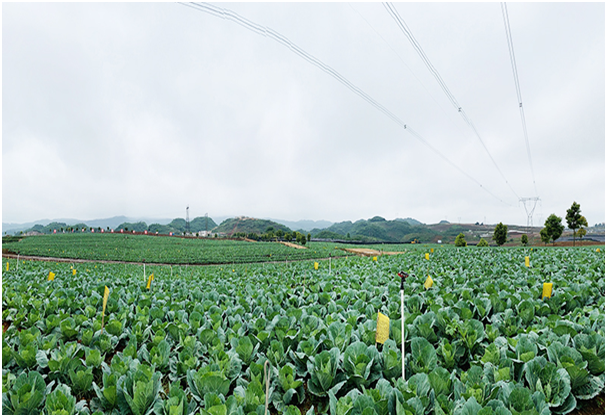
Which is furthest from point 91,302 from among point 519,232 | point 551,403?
point 519,232

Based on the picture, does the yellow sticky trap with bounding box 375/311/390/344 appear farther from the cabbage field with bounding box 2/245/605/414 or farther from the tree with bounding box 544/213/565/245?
the tree with bounding box 544/213/565/245

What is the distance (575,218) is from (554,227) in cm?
351

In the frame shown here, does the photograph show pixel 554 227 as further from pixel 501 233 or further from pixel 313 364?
pixel 313 364

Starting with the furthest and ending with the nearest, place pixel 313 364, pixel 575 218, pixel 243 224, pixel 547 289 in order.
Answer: pixel 243 224
pixel 575 218
pixel 547 289
pixel 313 364

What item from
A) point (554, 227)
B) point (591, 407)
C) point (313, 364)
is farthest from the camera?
point (554, 227)

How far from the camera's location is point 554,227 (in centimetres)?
3356

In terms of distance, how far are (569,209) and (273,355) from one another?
41.3 meters

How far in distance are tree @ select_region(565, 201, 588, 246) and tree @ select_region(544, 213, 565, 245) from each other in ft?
8.02

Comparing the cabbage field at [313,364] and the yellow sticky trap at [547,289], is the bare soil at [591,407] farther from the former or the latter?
the yellow sticky trap at [547,289]

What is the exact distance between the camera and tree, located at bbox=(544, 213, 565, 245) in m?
33.2

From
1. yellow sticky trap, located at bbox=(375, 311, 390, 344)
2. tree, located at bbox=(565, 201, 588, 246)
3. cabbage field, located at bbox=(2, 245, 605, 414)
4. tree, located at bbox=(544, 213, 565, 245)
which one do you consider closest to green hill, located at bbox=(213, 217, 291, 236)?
tree, located at bbox=(544, 213, 565, 245)

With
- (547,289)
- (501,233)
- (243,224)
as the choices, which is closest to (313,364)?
(547,289)

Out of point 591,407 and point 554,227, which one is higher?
point 554,227

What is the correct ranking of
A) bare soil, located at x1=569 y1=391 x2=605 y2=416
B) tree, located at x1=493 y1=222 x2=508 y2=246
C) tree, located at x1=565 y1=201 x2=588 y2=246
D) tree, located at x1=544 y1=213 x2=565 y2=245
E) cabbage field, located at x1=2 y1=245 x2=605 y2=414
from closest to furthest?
cabbage field, located at x1=2 y1=245 x2=605 y2=414
bare soil, located at x1=569 y1=391 x2=605 y2=416
tree, located at x1=565 y1=201 x2=588 y2=246
tree, located at x1=544 y1=213 x2=565 y2=245
tree, located at x1=493 y1=222 x2=508 y2=246
